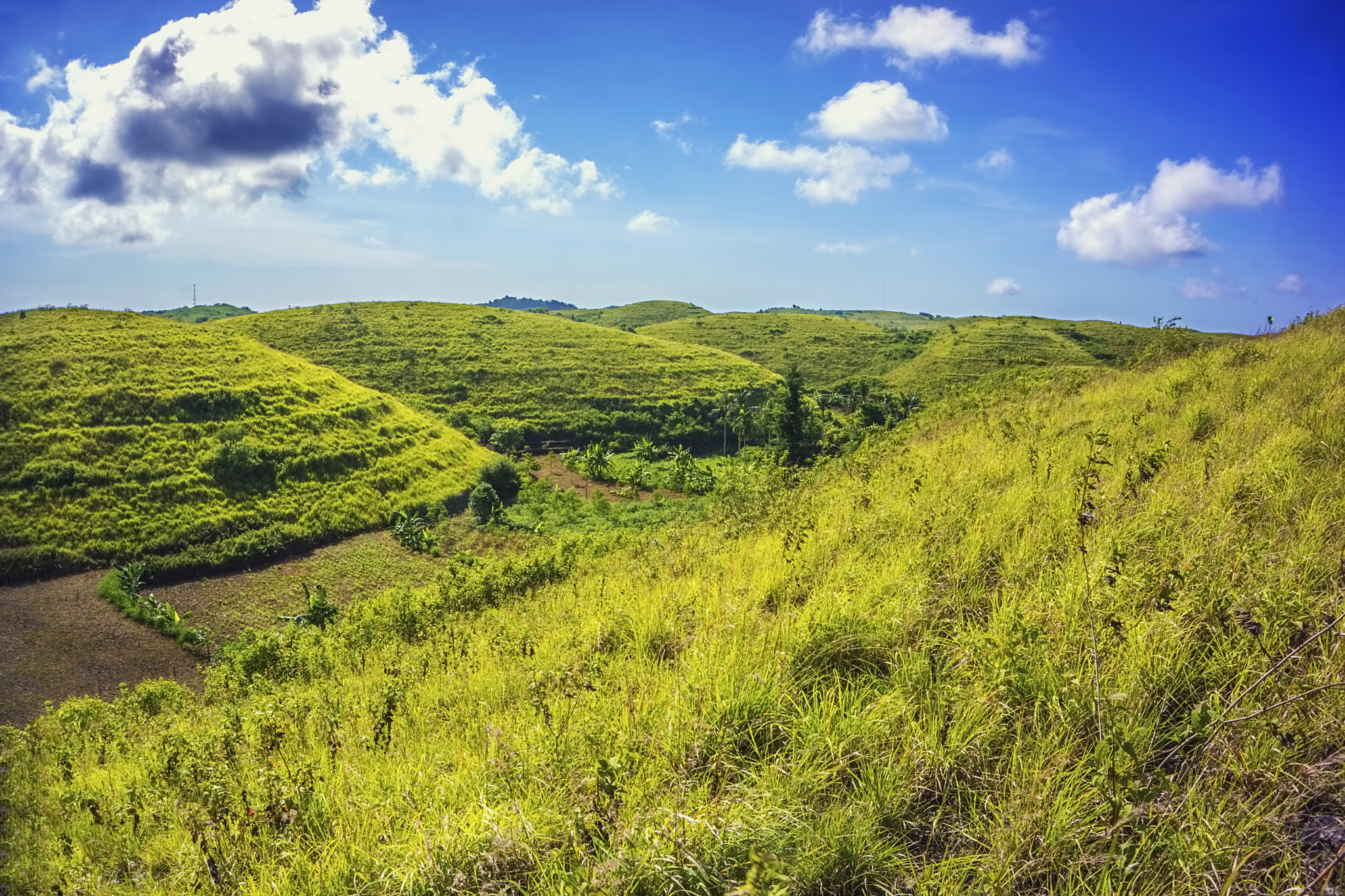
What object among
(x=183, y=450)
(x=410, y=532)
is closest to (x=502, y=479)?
(x=410, y=532)

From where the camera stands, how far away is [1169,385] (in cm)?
969

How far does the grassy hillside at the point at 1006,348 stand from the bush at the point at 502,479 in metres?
62.2

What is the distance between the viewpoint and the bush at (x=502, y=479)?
52.4 metres

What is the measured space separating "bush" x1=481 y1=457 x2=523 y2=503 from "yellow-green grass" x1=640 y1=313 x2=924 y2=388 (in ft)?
217

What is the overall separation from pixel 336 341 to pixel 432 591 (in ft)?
291

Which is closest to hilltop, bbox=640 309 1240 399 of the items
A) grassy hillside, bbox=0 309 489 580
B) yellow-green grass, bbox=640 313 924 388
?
yellow-green grass, bbox=640 313 924 388

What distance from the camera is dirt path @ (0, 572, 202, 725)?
72.0 feet

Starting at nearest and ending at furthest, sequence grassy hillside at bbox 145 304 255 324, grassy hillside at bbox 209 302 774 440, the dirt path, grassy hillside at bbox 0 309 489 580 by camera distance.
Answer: the dirt path, grassy hillside at bbox 0 309 489 580, grassy hillside at bbox 209 302 774 440, grassy hillside at bbox 145 304 255 324

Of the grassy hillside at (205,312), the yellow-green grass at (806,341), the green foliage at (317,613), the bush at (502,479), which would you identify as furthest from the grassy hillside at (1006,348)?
the grassy hillside at (205,312)

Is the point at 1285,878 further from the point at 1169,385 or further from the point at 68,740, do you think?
the point at 68,740

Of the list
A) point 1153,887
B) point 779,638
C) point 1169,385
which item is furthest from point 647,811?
point 1169,385

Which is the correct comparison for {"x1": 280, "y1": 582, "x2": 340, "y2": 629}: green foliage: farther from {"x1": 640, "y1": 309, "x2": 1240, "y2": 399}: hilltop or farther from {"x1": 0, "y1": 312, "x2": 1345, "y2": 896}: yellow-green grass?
{"x1": 640, "y1": 309, "x2": 1240, "y2": 399}: hilltop

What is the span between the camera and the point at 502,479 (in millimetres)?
52812

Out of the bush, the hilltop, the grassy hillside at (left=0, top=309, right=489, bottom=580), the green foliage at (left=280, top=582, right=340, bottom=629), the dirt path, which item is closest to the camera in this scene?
the dirt path
